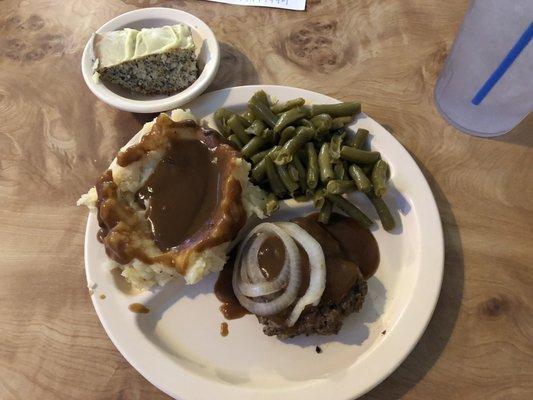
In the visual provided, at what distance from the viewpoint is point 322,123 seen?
3010 mm

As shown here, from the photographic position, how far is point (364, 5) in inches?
159

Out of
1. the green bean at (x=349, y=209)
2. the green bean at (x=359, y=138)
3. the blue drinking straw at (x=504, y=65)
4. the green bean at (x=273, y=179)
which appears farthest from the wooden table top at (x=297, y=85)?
the green bean at (x=273, y=179)

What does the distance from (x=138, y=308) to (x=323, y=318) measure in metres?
1.10

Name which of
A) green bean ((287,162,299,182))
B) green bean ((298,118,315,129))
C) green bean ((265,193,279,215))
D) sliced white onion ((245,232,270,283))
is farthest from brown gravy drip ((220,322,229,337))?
green bean ((298,118,315,129))

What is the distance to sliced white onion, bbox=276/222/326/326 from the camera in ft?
8.25

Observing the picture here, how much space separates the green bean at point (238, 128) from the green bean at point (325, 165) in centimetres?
51

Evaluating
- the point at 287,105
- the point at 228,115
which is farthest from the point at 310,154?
the point at 228,115

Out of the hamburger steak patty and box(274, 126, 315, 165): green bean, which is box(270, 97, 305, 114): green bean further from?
the hamburger steak patty

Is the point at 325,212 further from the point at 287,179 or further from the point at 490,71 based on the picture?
the point at 490,71

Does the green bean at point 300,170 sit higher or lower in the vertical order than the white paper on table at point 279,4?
lower

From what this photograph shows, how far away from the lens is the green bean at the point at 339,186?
281 centimetres

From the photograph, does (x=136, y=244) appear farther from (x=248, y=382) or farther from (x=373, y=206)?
(x=373, y=206)

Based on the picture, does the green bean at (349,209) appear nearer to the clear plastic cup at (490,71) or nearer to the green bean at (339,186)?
the green bean at (339,186)

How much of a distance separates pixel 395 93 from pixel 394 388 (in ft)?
6.97
